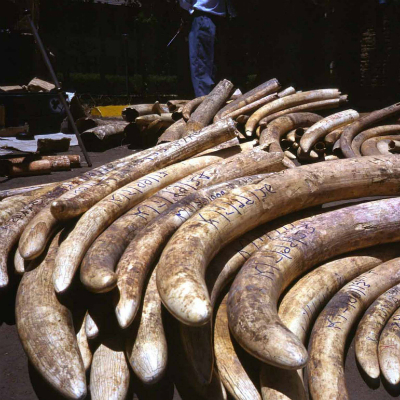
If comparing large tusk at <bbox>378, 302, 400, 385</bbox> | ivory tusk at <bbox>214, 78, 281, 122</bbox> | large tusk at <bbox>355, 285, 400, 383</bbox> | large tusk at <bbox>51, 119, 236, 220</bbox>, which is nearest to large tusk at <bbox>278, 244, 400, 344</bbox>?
large tusk at <bbox>355, 285, 400, 383</bbox>

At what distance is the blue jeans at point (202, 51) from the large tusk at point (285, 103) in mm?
2111

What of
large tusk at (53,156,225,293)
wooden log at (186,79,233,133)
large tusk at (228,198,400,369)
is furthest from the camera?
wooden log at (186,79,233,133)

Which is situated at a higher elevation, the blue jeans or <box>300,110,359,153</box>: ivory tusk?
the blue jeans

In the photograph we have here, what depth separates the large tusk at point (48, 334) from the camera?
150 centimetres

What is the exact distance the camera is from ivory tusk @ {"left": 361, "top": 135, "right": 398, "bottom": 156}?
425 centimetres

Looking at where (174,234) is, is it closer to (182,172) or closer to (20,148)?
(182,172)

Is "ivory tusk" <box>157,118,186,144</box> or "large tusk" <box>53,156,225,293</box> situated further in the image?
"ivory tusk" <box>157,118,186,144</box>

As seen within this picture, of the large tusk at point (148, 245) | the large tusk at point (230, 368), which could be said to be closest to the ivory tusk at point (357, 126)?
the large tusk at point (148, 245)

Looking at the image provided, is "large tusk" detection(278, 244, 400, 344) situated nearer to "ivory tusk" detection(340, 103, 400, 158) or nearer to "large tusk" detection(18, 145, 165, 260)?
"large tusk" detection(18, 145, 165, 260)

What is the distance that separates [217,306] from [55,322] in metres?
0.68

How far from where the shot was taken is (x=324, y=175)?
2.28 m

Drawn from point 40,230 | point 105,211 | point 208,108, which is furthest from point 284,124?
point 40,230

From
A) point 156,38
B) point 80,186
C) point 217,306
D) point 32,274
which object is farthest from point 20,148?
point 156,38

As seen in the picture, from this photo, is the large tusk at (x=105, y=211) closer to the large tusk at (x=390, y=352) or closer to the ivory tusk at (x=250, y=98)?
Result: the large tusk at (x=390, y=352)
